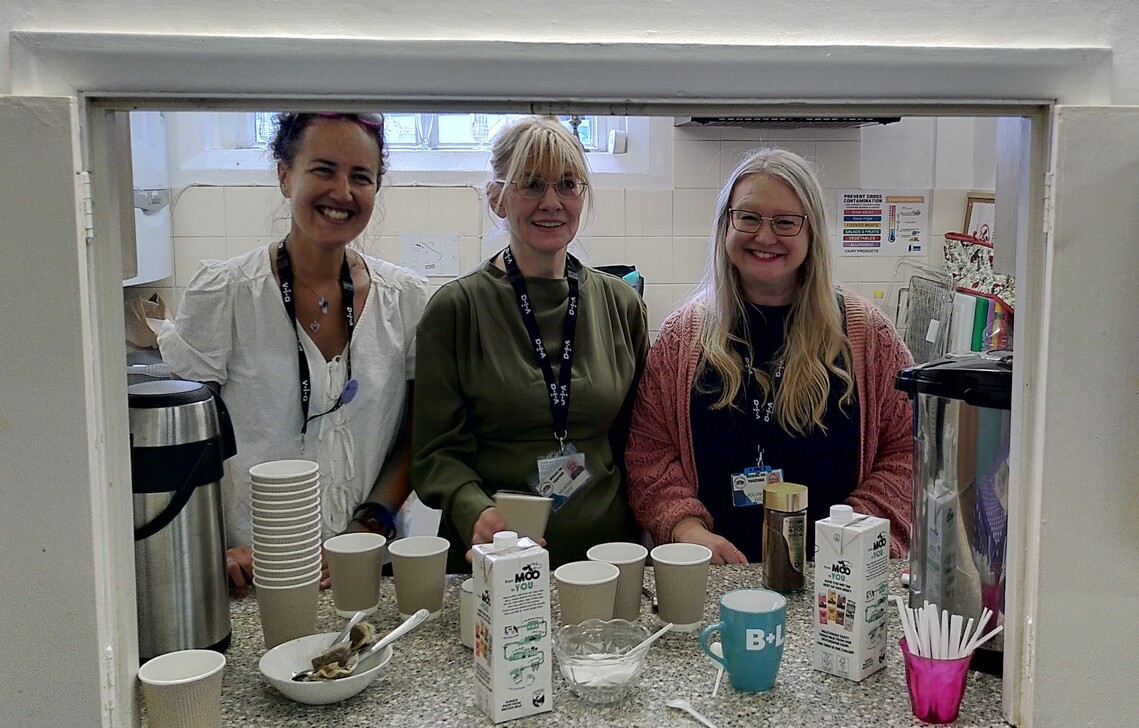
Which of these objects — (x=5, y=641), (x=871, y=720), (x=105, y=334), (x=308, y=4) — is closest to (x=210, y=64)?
(x=308, y=4)

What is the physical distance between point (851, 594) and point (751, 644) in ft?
0.44

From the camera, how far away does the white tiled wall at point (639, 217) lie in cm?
347

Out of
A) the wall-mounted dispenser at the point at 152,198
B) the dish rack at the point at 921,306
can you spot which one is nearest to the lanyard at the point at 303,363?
the wall-mounted dispenser at the point at 152,198

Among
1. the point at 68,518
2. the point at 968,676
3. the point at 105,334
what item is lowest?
the point at 968,676

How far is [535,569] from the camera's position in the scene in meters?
0.99

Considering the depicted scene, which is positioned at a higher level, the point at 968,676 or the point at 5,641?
the point at 5,641

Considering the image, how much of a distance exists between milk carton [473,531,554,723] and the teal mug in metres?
0.20

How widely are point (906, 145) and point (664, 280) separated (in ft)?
3.55

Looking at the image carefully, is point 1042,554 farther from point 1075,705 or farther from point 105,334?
point 105,334

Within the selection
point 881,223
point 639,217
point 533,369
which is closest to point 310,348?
point 533,369

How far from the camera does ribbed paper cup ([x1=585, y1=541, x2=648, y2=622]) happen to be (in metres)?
1.23

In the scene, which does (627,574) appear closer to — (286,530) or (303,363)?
(286,530)

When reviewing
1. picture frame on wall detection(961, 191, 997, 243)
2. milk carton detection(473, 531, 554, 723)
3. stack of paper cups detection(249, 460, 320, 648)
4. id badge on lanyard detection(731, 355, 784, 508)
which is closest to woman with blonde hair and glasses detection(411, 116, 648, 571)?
id badge on lanyard detection(731, 355, 784, 508)

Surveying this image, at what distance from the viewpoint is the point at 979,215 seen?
3.69 metres
